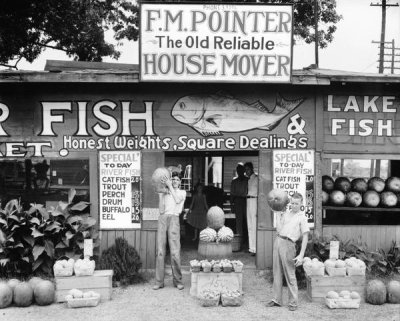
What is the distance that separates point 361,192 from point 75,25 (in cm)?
1602

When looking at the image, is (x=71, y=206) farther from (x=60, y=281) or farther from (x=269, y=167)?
(x=269, y=167)

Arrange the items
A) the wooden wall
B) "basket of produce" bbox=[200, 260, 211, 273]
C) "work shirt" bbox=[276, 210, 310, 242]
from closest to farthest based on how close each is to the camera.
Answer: "work shirt" bbox=[276, 210, 310, 242] < "basket of produce" bbox=[200, 260, 211, 273] < the wooden wall

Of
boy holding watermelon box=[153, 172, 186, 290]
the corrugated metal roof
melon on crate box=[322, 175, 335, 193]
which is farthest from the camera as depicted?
melon on crate box=[322, 175, 335, 193]

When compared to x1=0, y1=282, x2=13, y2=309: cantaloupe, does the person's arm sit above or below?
above

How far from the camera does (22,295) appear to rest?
782 cm

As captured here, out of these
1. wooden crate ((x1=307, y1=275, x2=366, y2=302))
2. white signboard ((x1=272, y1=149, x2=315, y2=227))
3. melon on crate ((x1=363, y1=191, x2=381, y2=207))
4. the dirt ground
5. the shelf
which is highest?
white signboard ((x1=272, y1=149, x2=315, y2=227))

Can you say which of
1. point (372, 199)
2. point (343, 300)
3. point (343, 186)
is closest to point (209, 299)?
point (343, 300)

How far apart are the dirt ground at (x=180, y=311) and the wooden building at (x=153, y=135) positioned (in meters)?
1.65

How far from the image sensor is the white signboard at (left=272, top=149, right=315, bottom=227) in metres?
9.89

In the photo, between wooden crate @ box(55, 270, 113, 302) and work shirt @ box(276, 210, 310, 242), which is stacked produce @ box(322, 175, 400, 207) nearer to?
work shirt @ box(276, 210, 310, 242)

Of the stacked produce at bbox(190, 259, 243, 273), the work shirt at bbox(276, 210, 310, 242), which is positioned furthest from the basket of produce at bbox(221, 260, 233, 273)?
the work shirt at bbox(276, 210, 310, 242)

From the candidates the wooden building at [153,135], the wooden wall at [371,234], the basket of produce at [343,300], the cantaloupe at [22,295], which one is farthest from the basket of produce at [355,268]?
the cantaloupe at [22,295]

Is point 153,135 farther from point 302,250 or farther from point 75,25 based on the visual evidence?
point 75,25

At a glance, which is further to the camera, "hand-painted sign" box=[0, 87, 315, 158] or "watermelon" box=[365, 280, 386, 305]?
"hand-painted sign" box=[0, 87, 315, 158]
